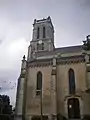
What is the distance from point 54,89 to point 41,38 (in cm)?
2263

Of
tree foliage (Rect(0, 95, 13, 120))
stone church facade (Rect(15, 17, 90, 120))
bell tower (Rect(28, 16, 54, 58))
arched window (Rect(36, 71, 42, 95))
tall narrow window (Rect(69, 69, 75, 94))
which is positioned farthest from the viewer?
bell tower (Rect(28, 16, 54, 58))

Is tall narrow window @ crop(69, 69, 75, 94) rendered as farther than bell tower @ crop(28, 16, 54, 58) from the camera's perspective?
No

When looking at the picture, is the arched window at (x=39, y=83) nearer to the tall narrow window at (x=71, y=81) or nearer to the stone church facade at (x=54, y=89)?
the stone church facade at (x=54, y=89)

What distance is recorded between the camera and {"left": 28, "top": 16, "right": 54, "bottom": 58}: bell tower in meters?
41.2

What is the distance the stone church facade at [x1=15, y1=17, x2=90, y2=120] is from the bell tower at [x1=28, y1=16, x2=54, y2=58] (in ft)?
47.9

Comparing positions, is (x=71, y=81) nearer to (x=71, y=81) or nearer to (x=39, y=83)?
(x=71, y=81)

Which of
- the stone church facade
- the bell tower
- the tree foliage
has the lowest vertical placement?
the tree foliage

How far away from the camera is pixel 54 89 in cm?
2305

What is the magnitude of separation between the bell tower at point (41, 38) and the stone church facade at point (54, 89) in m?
14.6

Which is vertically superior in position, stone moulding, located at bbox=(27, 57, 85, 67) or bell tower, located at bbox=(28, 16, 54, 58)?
bell tower, located at bbox=(28, 16, 54, 58)

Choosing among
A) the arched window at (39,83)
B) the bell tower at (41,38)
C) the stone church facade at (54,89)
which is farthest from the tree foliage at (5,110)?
the bell tower at (41,38)

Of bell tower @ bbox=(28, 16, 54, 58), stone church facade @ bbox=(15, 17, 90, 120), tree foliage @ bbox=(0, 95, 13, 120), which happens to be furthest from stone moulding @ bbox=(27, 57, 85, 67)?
bell tower @ bbox=(28, 16, 54, 58)

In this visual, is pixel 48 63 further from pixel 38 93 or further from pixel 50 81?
pixel 38 93

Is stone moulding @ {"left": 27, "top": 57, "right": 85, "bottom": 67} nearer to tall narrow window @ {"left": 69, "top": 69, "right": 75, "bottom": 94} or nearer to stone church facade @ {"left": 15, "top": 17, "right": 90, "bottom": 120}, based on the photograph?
stone church facade @ {"left": 15, "top": 17, "right": 90, "bottom": 120}
